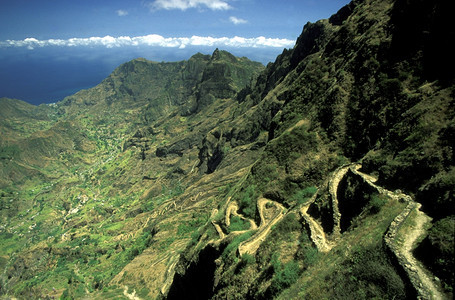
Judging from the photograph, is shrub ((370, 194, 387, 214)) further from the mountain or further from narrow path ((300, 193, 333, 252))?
narrow path ((300, 193, 333, 252))

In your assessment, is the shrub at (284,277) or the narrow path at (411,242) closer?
the narrow path at (411,242)

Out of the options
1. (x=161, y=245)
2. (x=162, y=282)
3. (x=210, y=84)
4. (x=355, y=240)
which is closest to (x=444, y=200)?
(x=355, y=240)

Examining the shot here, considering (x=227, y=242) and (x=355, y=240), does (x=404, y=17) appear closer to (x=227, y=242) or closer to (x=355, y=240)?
(x=355, y=240)

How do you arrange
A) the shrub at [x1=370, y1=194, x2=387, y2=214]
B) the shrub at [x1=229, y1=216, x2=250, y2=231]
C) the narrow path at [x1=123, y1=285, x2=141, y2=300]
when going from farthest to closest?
the narrow path at [x1=123, y1=285, x2=141, y2=300] → the shrub at [x1=229, y1=216, x2=250, y2=231] → the shrub at [x1=370, y1=194, x2=387, y2=214]

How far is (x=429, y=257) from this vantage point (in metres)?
12.2

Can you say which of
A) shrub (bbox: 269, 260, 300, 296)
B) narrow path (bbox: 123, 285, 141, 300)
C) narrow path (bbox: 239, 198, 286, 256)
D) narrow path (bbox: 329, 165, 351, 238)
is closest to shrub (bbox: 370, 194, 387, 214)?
narrow path (bbox: 329, 165, 351, 238)

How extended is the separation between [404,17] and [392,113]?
13.2m

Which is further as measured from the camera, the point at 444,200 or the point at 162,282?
the point at 162,282

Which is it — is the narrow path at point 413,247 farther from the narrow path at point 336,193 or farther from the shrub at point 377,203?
the narrow path at point 336,193

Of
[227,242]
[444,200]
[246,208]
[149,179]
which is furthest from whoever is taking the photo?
[149,179]

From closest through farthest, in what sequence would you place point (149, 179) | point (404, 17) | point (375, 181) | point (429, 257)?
point (429, 257) < point (375, 181) < point (404, 17) < point (149, 179)

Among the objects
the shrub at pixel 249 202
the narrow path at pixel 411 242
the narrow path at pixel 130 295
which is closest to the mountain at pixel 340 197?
the narrow path at pixel 411 242

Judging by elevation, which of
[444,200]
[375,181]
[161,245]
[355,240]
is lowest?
[161,245]

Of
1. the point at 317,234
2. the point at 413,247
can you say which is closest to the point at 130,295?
the point at 317,234
